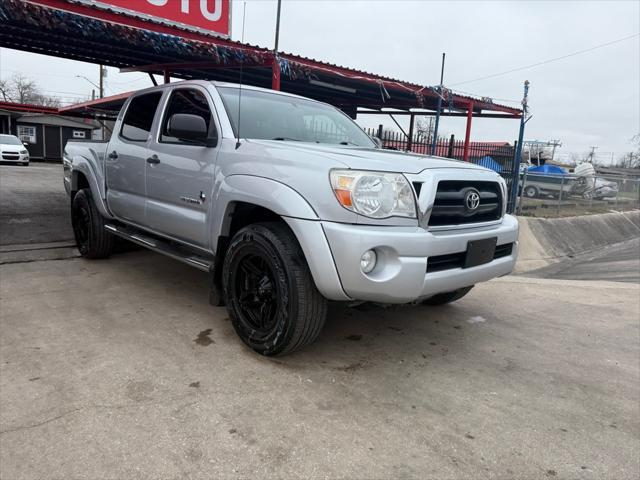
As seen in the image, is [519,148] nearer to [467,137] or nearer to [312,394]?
[467,137]

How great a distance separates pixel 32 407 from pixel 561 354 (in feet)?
11.9

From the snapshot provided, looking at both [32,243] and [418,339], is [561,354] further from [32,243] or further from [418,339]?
[32,243]

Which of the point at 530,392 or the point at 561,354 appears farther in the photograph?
the point at 561,354

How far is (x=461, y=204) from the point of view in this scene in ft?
10.5

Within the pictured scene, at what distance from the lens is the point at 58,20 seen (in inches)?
253

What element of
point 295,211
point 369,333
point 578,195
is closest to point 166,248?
point 295,211

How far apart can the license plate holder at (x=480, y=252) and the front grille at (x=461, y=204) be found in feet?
0.54

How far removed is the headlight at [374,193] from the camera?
2.79 meters

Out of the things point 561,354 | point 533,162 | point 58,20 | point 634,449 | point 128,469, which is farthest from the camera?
point 533,162

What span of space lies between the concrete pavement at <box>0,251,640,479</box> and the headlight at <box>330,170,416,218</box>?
3.60ft

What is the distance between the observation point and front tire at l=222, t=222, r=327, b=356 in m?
2.96

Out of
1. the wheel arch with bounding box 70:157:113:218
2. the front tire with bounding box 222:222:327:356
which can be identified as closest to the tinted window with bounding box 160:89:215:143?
the front tire with bounding box 222:222:327:356

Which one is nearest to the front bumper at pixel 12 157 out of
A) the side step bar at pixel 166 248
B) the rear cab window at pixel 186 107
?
the side step bar at pixel 166 248

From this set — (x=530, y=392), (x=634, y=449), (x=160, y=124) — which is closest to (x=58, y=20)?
(x=160, y=124)
